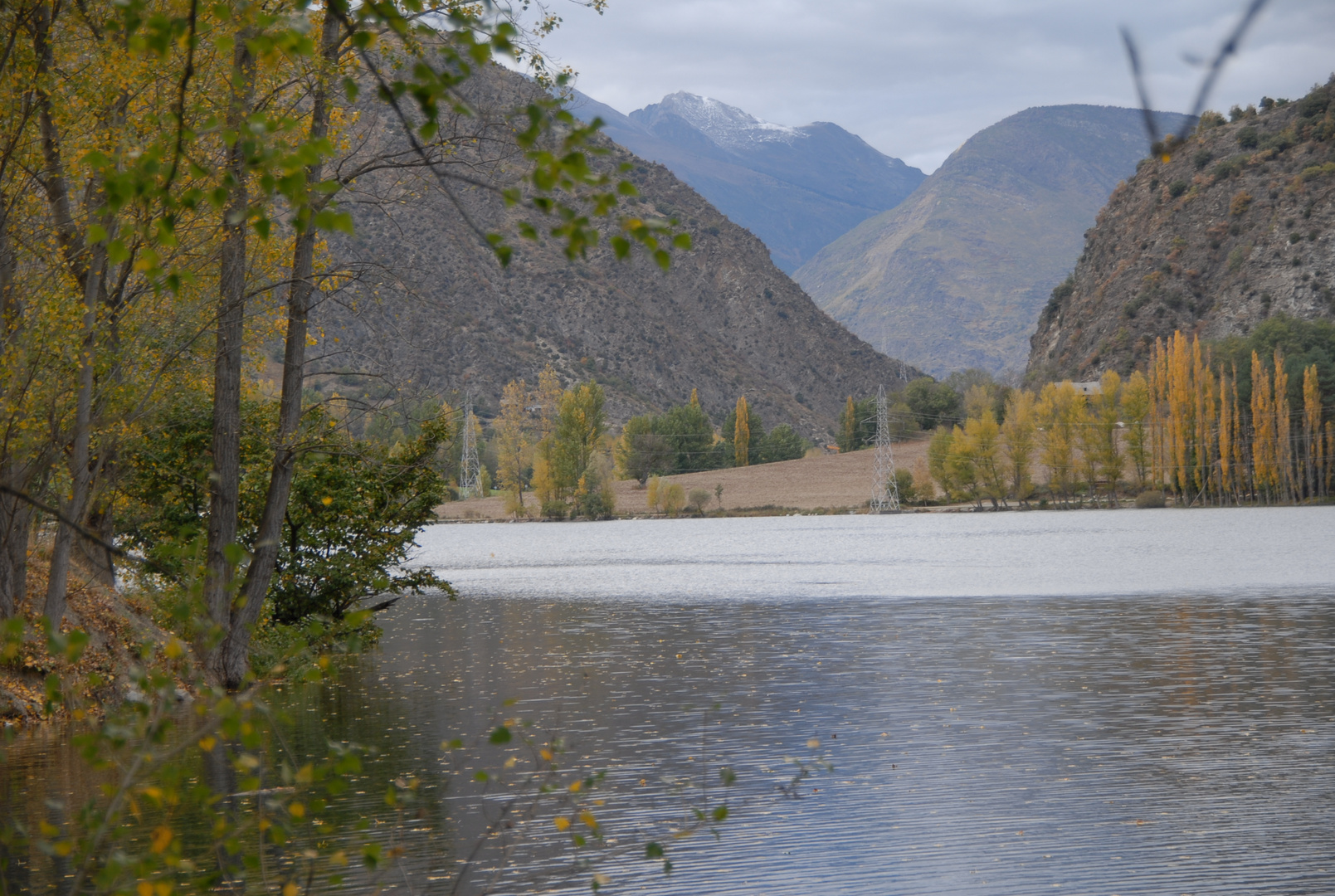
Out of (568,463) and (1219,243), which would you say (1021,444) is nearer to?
(1219,243)

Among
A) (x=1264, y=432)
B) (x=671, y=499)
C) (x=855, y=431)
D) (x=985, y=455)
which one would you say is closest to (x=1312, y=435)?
(x=1264, y=432)

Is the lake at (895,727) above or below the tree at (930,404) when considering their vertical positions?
below

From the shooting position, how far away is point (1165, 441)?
105625 mm

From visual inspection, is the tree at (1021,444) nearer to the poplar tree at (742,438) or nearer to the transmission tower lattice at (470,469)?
the poplar tree at (742,438)

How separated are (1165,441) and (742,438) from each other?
53.4 m

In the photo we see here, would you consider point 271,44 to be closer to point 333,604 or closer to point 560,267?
point 333,604

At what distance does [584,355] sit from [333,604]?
13967 centimetres

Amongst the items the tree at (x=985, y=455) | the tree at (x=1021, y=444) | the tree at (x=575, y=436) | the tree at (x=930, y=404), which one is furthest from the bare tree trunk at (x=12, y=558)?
Answer: the tree at (x=930, y=404)

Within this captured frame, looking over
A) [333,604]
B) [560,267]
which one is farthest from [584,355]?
[333,604]

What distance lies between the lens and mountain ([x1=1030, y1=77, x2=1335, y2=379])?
4774 inches

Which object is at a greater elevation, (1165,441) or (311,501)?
(1165,441)

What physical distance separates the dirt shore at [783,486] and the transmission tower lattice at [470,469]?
1896 mm

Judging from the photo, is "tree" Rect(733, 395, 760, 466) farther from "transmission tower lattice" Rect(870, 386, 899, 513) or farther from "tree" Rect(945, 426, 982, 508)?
"tree" Rect(945, 426, 982, 508)

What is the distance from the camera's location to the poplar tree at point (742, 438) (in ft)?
481
